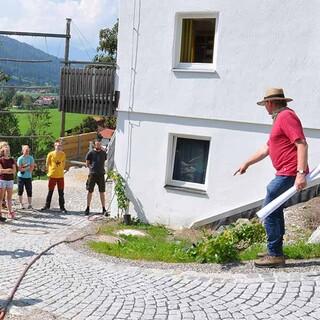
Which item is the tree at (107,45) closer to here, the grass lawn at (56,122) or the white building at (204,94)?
the grass lawn at (56,122)

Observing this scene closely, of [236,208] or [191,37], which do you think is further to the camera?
[191,37]

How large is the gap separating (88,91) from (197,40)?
2891 mm

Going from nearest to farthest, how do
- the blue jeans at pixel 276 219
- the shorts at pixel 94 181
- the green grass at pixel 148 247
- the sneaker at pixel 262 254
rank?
the blue jeans at pixel 276 219 → the sneaker at pixel 262 254 → the green grass at pixel 148 247 → the shorts at pixel 94 181

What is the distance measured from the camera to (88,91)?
39.7 ft

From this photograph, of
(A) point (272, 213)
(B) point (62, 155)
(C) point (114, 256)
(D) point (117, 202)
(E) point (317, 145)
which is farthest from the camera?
(B) point (62, 155)

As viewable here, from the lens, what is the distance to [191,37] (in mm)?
10891

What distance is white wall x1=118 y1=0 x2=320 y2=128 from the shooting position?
965cm

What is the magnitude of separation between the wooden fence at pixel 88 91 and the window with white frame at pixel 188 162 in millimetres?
1761

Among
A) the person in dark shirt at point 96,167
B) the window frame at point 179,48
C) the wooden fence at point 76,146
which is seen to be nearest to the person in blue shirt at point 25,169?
the person in dark shirt at point 96,167

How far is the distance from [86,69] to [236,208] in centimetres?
486

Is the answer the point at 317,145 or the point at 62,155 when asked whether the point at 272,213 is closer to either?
the point at 317,145

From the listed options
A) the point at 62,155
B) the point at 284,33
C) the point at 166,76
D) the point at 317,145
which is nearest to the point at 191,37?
the point at 166,76

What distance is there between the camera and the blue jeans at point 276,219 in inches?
231

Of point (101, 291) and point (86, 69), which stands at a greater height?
point (86, 69)
